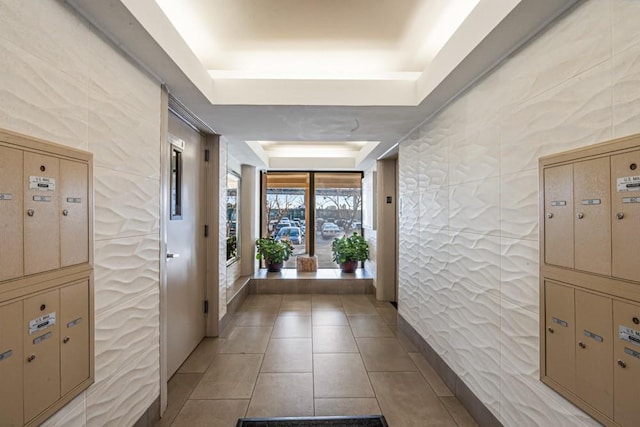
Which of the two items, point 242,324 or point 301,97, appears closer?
point 301,97

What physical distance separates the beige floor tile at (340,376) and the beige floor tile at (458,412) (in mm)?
511

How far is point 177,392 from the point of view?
219 cm

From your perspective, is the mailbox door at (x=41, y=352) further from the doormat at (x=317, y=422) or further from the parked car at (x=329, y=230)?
the parked car at (x=329, y=230)

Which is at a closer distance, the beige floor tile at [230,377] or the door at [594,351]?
the door at [594,351]

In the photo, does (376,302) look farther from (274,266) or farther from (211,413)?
(211,413)

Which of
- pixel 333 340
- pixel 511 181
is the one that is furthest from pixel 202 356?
pixel 511 181

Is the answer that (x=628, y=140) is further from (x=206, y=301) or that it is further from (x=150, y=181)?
(x=206, y=301)

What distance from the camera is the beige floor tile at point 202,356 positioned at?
252 centimetres

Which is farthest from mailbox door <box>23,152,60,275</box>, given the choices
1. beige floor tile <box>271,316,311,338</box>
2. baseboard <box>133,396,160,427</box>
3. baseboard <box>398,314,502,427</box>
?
beige floor tile <box>271,316,311,338</box>

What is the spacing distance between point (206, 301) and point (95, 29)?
2.51 metres

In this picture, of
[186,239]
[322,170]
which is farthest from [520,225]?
[322,170]

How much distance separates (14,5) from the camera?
1.00 meters

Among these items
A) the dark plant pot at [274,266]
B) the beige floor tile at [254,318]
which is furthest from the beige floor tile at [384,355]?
the dark plant pot at [274,266]

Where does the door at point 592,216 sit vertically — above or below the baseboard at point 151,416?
above
